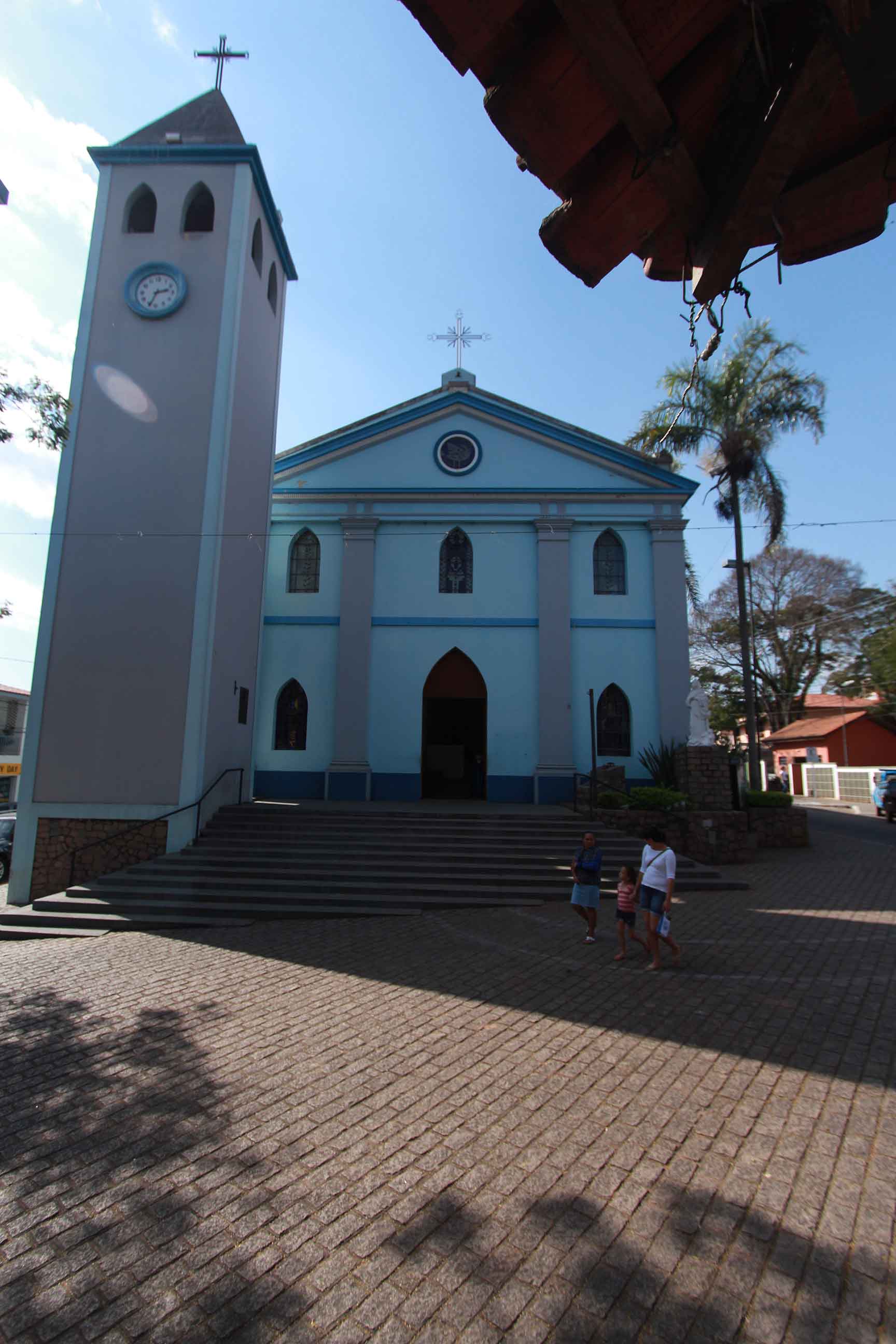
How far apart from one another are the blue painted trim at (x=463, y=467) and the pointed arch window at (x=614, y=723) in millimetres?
6613

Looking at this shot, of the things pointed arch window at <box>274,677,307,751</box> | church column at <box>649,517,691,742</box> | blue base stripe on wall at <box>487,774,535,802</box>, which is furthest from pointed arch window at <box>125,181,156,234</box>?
blue base stripe on wall at <box>487,774,535,802</box>

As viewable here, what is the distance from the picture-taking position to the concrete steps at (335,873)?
958 cm

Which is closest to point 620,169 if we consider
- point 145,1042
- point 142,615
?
point 145,1042

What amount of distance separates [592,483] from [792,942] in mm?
12880

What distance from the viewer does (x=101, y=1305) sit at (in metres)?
2.62

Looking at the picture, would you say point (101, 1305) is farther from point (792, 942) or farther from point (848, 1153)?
point (792, 942)

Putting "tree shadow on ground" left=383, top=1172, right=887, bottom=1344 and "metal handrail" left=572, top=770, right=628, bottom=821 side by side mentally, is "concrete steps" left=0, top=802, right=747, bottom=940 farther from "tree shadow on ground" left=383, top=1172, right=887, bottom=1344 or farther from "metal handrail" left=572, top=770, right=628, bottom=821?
"tree shadow on ground" left=383, top=1172, right=887, bottom=1344

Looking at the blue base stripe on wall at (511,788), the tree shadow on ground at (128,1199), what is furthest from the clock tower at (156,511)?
the tree shadow on ground at (128,1199)

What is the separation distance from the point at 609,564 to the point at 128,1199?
16.4 metres

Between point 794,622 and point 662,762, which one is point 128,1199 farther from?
point 794,622

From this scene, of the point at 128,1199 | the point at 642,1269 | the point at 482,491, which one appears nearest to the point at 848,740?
the point at 482,491

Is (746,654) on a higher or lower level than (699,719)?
higher

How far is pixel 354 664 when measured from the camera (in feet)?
56.3

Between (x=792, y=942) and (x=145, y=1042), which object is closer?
(x=145, y=1042)
